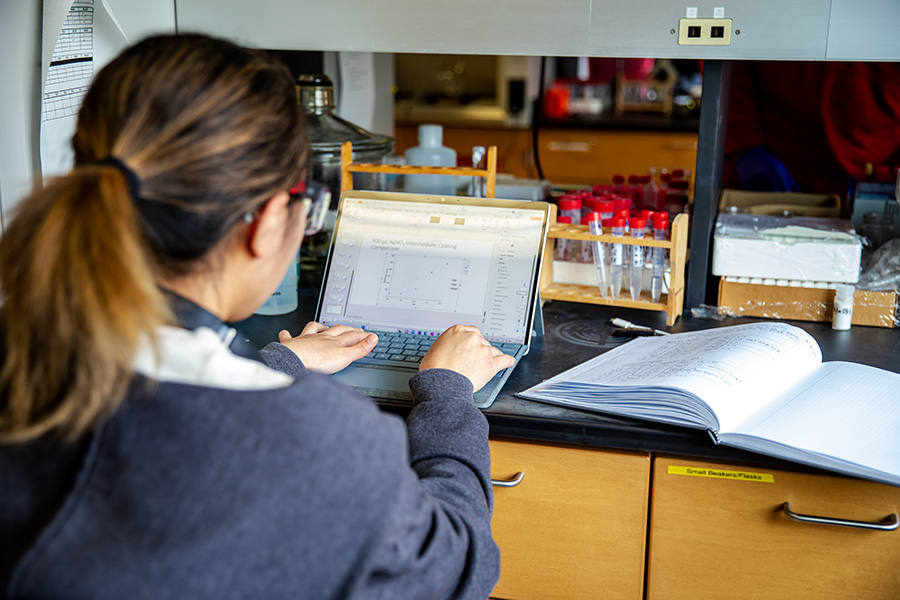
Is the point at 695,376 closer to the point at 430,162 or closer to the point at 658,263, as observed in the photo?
the point at 658,263

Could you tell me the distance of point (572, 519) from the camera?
109 centimetres

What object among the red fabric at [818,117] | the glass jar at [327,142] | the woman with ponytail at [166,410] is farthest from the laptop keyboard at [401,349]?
the red fabric at [818,117]

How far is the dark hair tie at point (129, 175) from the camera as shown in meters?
0.62

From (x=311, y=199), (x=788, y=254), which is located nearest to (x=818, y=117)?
(x=788, y=254)

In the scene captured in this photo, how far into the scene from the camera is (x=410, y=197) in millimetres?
1387

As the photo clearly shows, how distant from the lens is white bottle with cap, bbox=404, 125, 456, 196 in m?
1.68

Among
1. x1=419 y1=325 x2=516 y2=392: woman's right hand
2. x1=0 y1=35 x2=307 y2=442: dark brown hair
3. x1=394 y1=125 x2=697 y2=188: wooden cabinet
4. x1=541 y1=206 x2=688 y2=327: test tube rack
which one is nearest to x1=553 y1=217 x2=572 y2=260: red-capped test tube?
x1=541 y1=206 x2=688 y2=327: test tube rack

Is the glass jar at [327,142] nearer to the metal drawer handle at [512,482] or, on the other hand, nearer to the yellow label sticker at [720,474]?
the metal drawer handle at [512,482]

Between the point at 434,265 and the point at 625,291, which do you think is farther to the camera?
the point at 625,291

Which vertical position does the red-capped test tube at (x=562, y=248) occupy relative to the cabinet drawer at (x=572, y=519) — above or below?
above

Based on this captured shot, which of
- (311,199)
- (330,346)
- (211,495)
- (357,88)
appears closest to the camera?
(211,495)

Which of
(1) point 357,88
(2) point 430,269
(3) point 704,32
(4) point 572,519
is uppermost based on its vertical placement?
(3) point 704,32

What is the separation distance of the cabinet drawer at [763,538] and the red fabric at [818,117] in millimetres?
1421

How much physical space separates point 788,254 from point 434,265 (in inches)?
24.1
